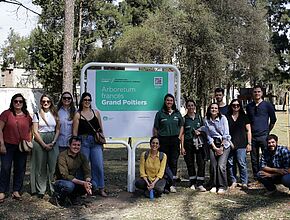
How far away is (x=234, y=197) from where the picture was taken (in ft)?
22.7

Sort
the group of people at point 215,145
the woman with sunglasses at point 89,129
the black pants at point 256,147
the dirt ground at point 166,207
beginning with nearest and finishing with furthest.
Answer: the dirt ground at point 166,207 → the woman with sunglasses at point 89,129 → the group of people at point 215,145 → the black pants at point 256,147

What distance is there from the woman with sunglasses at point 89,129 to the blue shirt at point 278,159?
261cm

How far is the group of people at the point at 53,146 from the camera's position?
20.8 ft

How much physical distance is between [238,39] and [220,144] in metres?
24.0

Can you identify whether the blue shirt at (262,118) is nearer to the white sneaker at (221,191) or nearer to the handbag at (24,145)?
the white sneaker at (221,191)

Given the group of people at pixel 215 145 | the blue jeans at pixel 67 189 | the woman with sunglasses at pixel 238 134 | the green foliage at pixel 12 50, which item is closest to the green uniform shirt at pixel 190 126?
the group of people at pixel 215 145

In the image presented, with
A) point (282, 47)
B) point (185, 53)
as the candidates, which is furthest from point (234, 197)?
point (282, 47)

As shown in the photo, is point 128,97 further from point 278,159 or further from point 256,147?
point 278,159

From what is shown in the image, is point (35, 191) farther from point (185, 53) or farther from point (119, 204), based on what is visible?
point (185, 53)

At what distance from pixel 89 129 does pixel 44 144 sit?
71 cm

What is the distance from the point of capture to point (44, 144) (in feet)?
21.5

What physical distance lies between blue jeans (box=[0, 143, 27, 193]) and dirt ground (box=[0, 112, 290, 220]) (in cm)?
24

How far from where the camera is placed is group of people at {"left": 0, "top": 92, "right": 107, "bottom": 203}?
6.33 m

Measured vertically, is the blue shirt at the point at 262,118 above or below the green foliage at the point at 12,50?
below
